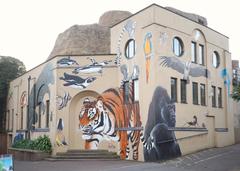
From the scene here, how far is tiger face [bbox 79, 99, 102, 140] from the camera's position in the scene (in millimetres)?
22797

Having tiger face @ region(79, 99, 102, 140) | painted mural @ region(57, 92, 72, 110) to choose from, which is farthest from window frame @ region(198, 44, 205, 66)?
painted mural @ region(57, 92, 72, 110)

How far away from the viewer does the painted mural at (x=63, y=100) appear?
23188 mm

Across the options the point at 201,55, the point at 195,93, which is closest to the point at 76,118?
the point at 195,93

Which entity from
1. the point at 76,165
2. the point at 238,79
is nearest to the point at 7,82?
the point at 76,165

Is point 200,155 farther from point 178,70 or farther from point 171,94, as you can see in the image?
point 178,70

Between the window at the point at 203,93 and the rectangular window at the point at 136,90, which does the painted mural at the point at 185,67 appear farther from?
the rectangular window at the point at 136,90

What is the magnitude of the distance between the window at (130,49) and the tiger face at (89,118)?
4.02 metres

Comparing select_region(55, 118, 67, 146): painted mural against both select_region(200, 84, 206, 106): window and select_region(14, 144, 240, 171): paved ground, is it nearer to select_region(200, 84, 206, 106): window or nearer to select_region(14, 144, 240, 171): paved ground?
select_region(14, 144, 240, 171): paved ground

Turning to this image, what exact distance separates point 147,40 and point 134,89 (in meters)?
3.31

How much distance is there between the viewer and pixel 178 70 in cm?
2103

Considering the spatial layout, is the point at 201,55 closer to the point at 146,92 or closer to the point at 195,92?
the point at 195,92

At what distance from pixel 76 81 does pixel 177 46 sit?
7.40 m

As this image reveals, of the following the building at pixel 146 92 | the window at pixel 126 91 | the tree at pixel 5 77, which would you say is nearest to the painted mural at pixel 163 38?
the building at pixel 146 92

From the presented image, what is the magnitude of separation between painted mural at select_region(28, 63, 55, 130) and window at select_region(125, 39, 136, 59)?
19.6 ft
